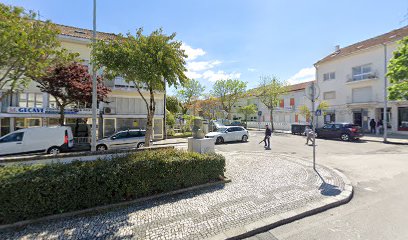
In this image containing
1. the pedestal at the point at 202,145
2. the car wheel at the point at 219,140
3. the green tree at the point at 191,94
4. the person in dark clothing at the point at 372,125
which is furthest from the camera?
the green tree at the point at 191,94

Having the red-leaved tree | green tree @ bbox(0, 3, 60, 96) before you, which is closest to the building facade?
the red-leaved tree

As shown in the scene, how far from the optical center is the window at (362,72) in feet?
77.3

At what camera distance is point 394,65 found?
373 inches

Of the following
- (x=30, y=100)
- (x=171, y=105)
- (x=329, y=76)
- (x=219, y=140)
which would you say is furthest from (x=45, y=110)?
(x=329, y=76)

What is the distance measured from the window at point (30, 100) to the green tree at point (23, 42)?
12502 mm

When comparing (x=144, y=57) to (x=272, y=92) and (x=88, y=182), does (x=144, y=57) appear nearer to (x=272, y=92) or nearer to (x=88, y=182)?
(x=88, y=182)

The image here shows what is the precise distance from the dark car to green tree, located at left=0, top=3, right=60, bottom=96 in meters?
19.3

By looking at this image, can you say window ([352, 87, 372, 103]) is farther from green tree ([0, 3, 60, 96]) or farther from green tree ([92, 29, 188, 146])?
green tree ([0, 3, 60, 96])

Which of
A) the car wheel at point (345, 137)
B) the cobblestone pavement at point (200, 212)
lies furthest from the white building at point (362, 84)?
the cobblestone pavement at point (200, 212)

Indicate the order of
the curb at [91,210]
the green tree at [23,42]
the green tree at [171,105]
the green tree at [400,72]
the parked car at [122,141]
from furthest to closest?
the green tree at [171,105] < the parked car at [122,141] < the green tree at [400,72] < the green tree at [23,42] < the curb at [91,210]

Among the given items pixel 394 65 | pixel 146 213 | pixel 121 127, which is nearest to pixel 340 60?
pixel 394 65

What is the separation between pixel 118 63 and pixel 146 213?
4704 mm

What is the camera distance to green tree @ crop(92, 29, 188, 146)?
6.21 meters

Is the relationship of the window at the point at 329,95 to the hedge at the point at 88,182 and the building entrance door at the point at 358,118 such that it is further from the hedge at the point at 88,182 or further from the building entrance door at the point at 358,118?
the hedge at the point at 88,182
